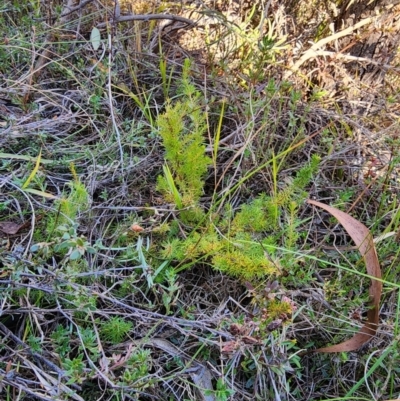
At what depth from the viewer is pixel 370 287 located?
1.33 metres

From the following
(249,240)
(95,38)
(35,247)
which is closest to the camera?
(35,247)

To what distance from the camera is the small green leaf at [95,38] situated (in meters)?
1.91

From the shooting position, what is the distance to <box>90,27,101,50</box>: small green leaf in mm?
1914

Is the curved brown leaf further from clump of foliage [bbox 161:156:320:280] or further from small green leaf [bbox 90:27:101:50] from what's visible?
small green leaf [bbox 90:27:101:50]

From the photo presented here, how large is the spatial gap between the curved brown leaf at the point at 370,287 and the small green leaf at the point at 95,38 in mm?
1200

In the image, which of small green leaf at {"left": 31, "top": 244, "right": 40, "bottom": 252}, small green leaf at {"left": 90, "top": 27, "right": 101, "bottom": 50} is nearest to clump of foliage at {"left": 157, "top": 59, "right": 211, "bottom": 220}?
small green leaf at {"left": 31, "top": 244, "right": 40, "bottom": 252}

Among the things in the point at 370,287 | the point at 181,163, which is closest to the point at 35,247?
the point at 181,163

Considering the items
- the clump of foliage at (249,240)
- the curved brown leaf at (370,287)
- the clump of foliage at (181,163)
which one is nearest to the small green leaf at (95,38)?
the clump of foliage at (181,163)

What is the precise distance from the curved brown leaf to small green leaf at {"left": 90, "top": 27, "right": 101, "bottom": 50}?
1.20 m

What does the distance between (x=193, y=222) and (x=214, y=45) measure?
1.07 meters

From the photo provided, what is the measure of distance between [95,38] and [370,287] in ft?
4.82

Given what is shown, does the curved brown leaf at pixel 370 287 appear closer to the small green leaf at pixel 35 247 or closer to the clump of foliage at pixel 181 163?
the clump of foliage at pixel 181 163

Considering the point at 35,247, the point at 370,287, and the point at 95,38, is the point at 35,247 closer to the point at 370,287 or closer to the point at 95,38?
the point at 370,287

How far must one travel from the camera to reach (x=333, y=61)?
2031 millimetres
